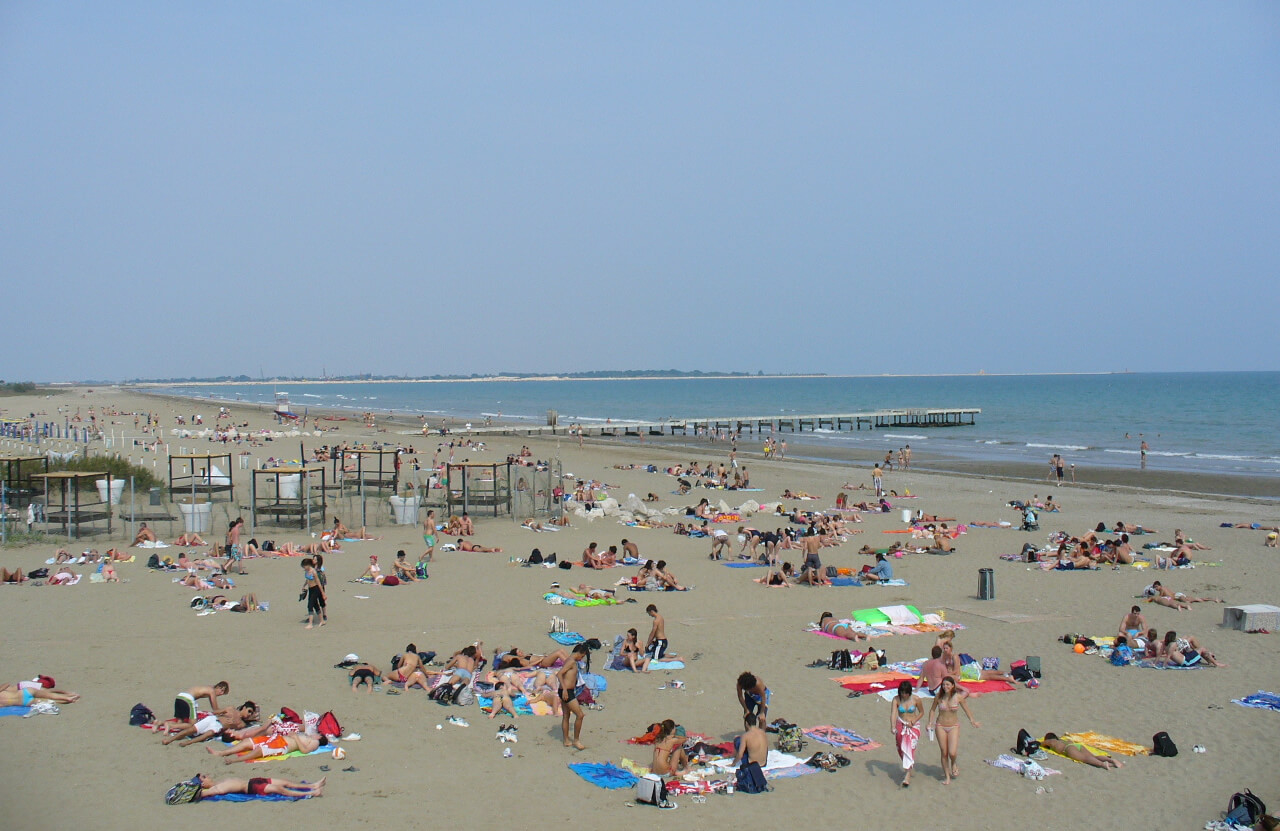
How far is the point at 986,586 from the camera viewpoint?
1672 cm

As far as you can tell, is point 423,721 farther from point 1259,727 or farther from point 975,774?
point 1259,727

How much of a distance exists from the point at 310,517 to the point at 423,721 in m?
13.1

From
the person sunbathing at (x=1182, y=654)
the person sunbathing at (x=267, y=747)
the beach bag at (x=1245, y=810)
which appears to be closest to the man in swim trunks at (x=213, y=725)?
the person sunbathing at (x=267, y=747)

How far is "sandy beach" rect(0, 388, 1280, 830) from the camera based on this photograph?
8.17 m

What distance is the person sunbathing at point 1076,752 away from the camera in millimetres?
9172

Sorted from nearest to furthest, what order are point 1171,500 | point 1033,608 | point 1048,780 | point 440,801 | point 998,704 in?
point 440,801 < point 1048,780 < point 998,704 < point 1033,608 < point 1171,500

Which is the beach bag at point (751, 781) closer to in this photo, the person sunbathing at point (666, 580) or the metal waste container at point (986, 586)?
the person sunbathing at point (666, 580)

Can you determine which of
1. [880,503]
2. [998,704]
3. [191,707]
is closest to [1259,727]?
[998,704]

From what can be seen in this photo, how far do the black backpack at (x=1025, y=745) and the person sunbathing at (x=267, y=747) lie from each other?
22.9 feet

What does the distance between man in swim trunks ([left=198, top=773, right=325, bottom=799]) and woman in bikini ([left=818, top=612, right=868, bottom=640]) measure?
8.10 m

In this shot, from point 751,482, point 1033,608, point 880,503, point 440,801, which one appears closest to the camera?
point 440,801

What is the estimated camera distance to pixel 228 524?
21703 mm

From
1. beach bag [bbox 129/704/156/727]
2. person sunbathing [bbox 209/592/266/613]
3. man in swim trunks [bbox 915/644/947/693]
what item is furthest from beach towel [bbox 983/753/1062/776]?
person sunbathing [bbox 209/592/266/613]

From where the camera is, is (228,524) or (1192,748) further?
(228,524)
